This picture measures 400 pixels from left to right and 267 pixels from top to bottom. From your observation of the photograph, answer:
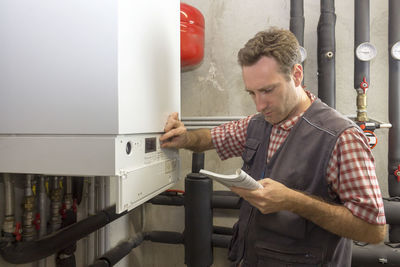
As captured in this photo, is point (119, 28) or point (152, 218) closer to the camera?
point (119, 28)

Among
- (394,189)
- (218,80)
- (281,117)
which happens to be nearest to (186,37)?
(218,80)

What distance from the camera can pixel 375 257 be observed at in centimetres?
123

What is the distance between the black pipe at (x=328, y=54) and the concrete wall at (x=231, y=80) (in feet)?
0.36

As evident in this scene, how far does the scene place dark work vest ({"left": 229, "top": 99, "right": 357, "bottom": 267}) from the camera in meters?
0.77

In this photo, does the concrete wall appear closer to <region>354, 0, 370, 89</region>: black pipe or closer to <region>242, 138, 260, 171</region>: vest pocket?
<region>354, 0, 370, 89</region>: black pipe

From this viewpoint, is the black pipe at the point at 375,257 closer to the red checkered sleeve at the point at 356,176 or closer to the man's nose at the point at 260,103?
the red checkered sleeve at the point at 356,176

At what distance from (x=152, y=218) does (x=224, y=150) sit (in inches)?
31.3

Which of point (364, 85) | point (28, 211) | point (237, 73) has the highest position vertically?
point (237, 73)

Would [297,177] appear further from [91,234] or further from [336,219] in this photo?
[91,234]

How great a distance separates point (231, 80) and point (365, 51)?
62 centimetres

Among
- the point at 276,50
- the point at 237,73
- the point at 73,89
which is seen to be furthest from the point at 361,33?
the point at 73,89

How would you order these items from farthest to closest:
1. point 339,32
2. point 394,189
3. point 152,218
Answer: point 152,218, point 339,32, point 394,189

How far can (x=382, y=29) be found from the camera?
1.39 m

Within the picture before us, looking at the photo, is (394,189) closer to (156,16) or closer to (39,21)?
(156,16)
